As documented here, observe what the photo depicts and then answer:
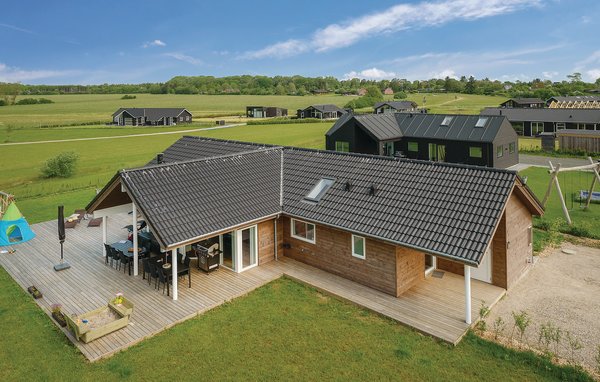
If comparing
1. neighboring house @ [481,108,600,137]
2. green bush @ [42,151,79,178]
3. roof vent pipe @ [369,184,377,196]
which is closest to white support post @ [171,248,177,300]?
roof vent pipe @ [369,184,377,196]

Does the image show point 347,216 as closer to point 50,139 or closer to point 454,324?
point 454,324

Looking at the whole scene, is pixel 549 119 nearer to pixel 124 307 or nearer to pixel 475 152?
pixel 475 152

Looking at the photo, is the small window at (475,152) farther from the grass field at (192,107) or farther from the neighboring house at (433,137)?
the grass field at (192,107)

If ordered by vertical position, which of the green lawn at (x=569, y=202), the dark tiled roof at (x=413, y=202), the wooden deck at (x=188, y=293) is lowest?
the wooden deck at (x=188, y=293)

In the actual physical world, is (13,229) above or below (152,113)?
below

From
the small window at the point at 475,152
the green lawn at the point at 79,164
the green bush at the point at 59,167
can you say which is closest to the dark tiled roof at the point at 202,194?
the green lawn at the point at 79,164

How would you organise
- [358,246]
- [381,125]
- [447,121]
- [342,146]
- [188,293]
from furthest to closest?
[342,146] < [381,125] < [447,121] < [358,246] < [188,293]

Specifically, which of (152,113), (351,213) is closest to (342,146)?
(351,213)
